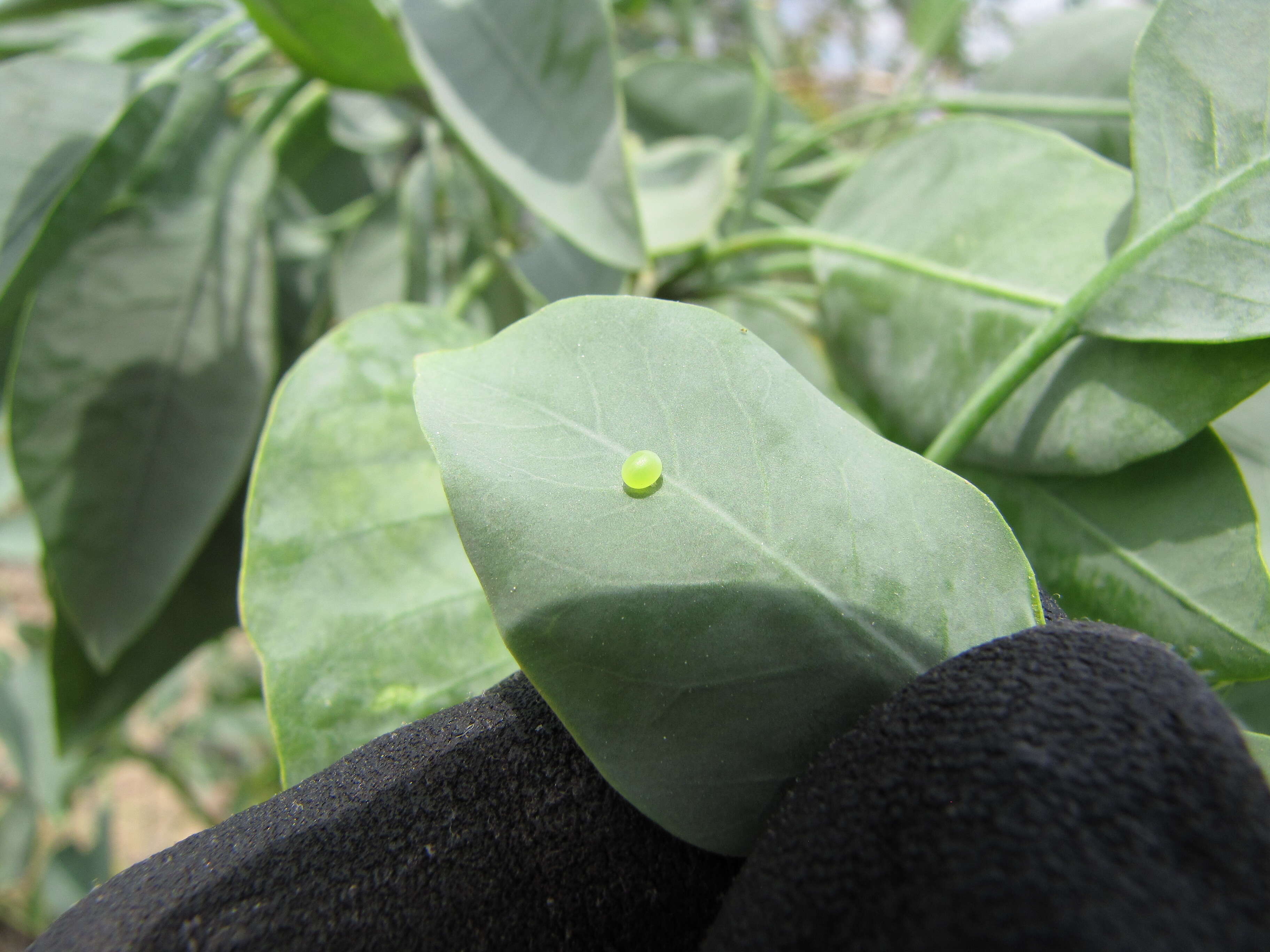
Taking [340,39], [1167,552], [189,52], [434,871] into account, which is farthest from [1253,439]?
[189,52]

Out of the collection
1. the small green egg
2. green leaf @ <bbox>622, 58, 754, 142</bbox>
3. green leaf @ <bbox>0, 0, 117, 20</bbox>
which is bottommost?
green leaf @ <bbox>622, 58, 754, 142</bbox>

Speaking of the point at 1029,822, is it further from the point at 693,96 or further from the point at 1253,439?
the point at 693,96

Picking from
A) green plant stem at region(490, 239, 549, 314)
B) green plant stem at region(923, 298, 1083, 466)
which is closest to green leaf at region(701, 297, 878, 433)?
green plant stem at region(490, 239, 549, 314)

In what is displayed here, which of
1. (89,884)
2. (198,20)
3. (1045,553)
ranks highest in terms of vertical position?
(198,20)

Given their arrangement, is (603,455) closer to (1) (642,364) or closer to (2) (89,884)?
(1) (642,364)

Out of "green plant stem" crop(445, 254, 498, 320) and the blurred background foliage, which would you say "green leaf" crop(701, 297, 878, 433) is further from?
"green plant stem" crop(445, 254, 498, 320)

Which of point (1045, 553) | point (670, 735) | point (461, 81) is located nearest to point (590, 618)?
point (670, 735)
